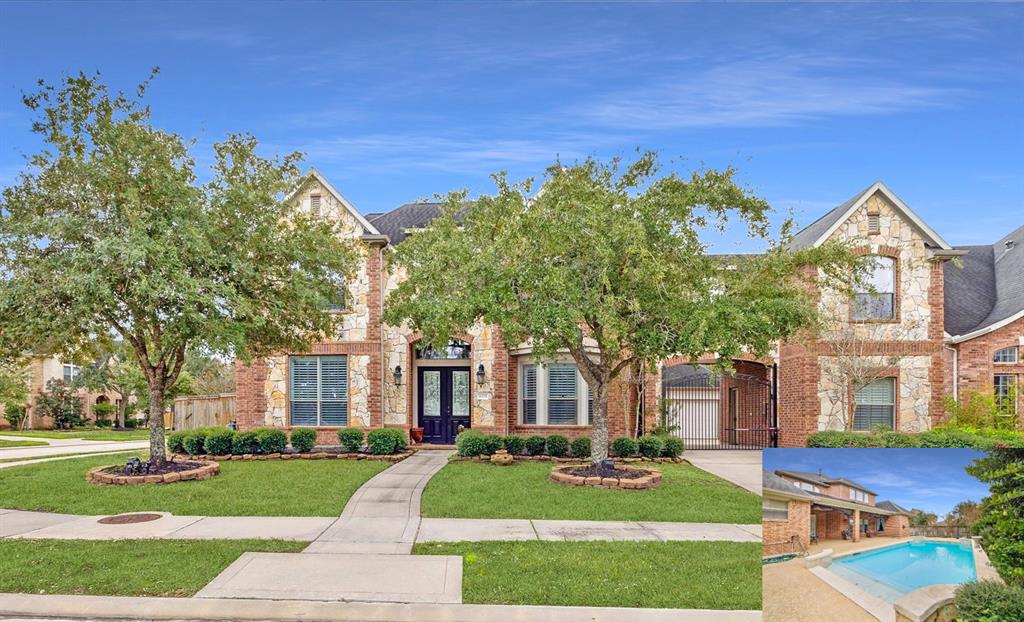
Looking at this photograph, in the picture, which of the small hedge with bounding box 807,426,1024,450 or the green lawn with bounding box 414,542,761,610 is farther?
the small hedge with bounding box 807,426,1024,450

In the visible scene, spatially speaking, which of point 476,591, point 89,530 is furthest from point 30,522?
point 476,591

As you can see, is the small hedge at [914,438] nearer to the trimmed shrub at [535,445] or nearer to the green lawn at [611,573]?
the trimmed shrub at [535,445]

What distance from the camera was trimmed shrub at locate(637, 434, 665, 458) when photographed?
1953 cm

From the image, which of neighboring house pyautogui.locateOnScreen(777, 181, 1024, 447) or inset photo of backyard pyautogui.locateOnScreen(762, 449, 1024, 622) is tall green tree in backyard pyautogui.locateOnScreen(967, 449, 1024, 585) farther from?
neighboring house pyautogui.locateOnScreen(777, 181, 1024, 447)

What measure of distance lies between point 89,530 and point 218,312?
5.07 m

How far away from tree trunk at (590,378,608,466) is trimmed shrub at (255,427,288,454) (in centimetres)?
824

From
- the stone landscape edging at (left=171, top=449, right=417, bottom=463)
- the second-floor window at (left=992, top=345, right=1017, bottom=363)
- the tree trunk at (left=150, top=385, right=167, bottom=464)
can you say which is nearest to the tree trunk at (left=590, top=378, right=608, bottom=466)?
the stone landscape edging at (left=171, top=449, right=417, bottom=463)

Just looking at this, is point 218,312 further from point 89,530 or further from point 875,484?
point 875,484

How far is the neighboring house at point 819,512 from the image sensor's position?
3352 mm

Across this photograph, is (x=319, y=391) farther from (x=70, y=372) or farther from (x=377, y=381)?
(x=70, y=372)

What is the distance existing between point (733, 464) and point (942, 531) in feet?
55.6

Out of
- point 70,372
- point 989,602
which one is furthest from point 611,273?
point 70,372

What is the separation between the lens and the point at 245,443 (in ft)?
62.9

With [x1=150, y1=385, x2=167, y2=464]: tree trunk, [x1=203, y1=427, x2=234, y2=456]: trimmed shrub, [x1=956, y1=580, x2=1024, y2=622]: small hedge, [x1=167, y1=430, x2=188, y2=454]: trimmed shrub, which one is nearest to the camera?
[x1=956, y1=580, x2=1024, y2=622]: small hedge
